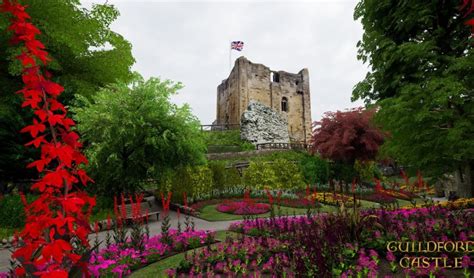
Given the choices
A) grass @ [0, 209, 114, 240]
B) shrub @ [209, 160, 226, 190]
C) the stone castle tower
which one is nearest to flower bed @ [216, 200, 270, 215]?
shrub @ [209, 160, 226, 190]

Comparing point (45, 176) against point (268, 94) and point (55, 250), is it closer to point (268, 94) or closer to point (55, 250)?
point (55, 250)

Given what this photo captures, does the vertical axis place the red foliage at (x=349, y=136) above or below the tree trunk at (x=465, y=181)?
above

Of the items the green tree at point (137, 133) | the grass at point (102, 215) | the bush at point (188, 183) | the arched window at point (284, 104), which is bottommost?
the grass at point (102, 215)

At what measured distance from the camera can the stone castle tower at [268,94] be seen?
3950 centimetres

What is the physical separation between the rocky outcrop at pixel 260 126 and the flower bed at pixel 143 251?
1020 inches

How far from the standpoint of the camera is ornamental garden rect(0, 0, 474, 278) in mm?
5453

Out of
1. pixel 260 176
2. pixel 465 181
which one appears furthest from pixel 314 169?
pixel 465 181

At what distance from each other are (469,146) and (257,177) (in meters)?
12.6

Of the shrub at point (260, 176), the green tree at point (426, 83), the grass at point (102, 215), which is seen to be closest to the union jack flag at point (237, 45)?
the shrub at point (260, 176)

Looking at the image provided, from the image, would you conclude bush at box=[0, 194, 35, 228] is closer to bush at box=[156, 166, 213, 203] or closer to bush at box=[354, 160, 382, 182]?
bush at box=[156, 166, 213, 203]

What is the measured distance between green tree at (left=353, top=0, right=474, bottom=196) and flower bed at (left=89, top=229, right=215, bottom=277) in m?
8.66

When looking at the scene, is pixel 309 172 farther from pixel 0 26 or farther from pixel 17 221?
pixel 0 26

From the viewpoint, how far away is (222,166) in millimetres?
19312

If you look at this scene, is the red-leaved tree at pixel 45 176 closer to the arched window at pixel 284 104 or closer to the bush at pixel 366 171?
the bush at pixel 366 171
